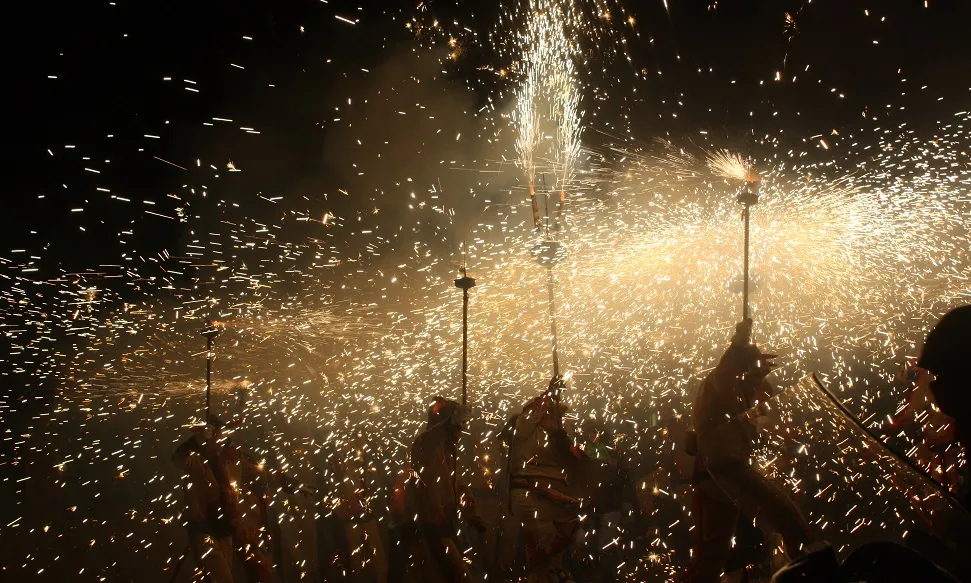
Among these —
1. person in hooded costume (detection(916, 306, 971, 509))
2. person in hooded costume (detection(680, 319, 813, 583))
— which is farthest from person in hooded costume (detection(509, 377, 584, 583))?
person in hooded costume (detection(916, 306, 971, 509))

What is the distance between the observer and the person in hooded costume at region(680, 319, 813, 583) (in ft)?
10.9

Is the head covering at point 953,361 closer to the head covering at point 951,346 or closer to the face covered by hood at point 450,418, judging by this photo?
the head covering at point 951,346

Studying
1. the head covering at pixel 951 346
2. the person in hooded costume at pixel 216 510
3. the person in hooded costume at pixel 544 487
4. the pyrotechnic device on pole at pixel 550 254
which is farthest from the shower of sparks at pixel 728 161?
the person in hooded costume at pixel 216 510

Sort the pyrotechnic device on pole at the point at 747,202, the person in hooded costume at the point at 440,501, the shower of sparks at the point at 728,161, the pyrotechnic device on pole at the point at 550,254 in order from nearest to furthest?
the pyrotechnic device on pole at the point at 747,202, the person in hooded costume at the point at 440,501, the shower of sparks at the point at 728,161, the pyrotechnic device on pole at the point at 550,254

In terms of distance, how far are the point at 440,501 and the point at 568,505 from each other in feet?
3.61

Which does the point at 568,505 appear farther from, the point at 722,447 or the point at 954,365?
the point at 954,365

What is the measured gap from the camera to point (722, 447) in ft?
11.1

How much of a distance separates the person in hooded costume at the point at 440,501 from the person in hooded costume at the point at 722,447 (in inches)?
76.1

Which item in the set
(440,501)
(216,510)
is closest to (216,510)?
(216,510)

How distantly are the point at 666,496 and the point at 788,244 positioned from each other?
4193 mm

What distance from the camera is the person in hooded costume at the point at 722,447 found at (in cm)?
333

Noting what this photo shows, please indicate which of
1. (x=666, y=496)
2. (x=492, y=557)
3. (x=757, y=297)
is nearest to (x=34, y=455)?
(x=492, y=557)

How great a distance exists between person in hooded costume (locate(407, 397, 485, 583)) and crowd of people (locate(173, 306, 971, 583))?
0.5 inches

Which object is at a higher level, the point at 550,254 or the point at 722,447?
the point at 550,254
